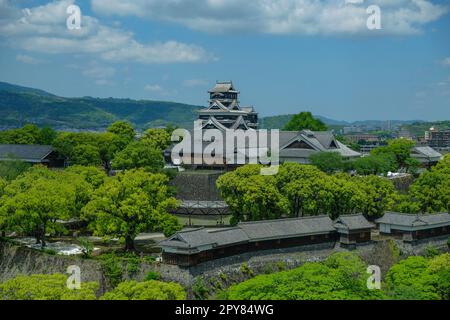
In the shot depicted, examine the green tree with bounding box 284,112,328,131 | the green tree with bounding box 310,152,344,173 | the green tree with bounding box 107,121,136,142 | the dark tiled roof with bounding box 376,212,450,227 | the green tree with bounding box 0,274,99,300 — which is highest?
the green tree with bounding box 284,112,328,131

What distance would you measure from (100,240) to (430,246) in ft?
61.2

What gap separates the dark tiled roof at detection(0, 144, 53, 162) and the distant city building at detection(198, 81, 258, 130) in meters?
15.3

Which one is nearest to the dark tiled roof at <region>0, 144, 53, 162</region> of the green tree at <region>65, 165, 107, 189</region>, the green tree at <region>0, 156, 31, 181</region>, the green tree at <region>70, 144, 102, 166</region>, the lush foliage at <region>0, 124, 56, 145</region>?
the green tree at <region>70, 144, 102, 166</region>

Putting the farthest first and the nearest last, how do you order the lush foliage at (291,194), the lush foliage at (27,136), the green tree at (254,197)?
the lush foliage at (27,136) < the lush foliage at (291,194) < the green tree at (254,197)

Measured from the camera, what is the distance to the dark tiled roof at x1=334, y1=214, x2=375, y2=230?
98.9 feet

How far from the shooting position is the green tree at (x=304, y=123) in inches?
2493

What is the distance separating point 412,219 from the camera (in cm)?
3152

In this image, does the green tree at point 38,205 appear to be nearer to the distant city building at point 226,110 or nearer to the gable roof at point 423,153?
the distant city building at point 226,110

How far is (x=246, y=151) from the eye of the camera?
154 feet

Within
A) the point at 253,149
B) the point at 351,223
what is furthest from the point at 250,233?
the point at 253,149

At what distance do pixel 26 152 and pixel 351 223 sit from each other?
30889mm

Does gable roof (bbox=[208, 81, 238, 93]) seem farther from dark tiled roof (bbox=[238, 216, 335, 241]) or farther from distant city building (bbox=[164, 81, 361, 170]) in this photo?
dark tiled roof (bbox=[238, 216, 335, 241])

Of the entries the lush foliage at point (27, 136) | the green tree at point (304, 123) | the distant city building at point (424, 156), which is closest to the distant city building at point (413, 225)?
the distant city building at point (424, 156)

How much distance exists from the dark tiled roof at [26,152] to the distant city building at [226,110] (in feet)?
50.3
